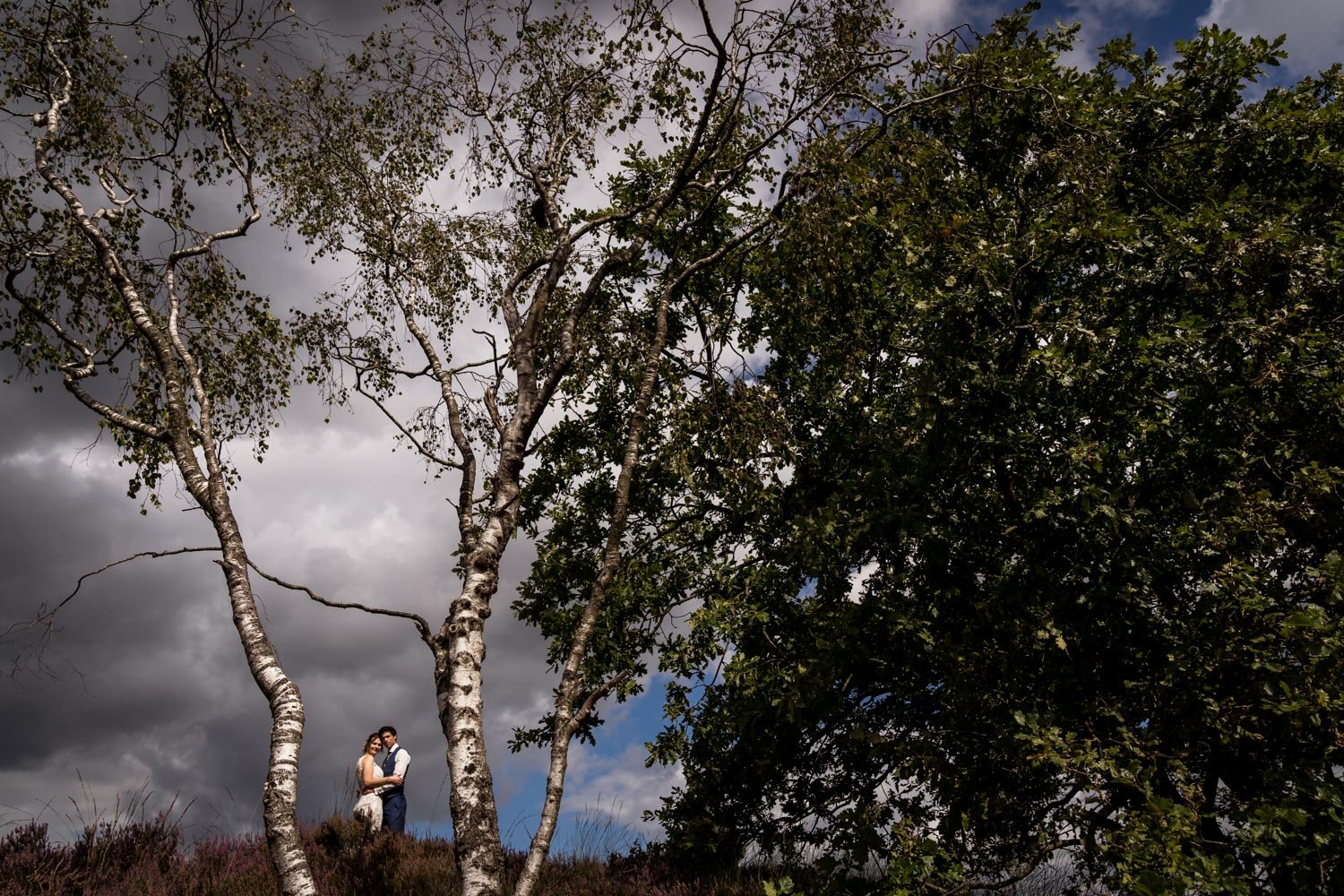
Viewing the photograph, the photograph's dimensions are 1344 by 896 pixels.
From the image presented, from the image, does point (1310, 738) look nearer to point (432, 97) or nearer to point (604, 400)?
point (604, 400)

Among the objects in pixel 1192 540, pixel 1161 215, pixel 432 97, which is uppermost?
pixel 432 97

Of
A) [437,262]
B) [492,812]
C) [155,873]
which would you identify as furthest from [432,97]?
[155,873]

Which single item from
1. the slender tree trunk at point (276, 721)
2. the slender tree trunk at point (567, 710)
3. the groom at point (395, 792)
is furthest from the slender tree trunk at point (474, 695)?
the groom at point (395, 792)

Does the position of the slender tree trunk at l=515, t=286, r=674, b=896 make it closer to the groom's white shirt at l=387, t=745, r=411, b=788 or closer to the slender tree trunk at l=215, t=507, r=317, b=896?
the slender tree trunk at l=215, t=507, r=317, b=896

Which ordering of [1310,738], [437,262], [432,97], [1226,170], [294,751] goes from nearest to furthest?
[1310,738], [294,751], [1226,170], [432,97], [437,262]

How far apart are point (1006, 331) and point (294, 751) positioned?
341 inches

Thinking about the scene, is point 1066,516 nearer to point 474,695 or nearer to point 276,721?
point 474,695

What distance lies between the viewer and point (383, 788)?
13.8 metres

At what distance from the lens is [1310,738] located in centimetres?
697

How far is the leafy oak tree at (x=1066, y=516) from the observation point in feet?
22.9

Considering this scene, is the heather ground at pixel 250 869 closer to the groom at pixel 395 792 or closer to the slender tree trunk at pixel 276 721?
the groom at pixel 395 792

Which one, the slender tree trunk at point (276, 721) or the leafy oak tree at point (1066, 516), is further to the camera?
the slender tree trunk at point (276, 721)

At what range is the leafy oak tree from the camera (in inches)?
275

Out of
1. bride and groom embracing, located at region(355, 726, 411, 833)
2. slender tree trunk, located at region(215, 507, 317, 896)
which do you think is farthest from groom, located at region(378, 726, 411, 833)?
slender tree trunk, located at region(215, 507, 317, 896)
